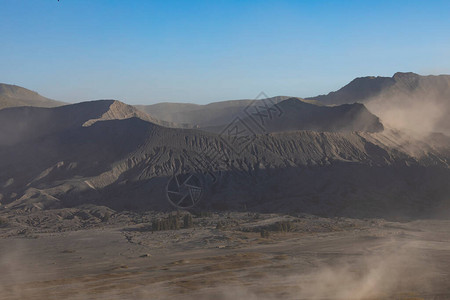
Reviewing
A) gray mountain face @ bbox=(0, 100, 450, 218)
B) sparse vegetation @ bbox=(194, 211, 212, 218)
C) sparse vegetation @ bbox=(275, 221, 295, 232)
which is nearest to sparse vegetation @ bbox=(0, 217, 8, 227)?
gray mountain face @ bbox=(0, 100, 450, 218)

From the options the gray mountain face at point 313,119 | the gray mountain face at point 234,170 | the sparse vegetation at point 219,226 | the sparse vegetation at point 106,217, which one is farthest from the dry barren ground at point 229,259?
the gray mountain face at point 313,119

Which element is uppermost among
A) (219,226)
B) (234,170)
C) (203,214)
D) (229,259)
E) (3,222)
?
(234,170)

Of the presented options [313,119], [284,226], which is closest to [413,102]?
[313,119]

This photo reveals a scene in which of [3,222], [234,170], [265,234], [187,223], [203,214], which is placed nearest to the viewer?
[265,234]

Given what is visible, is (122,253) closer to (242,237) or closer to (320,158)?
(242,237)

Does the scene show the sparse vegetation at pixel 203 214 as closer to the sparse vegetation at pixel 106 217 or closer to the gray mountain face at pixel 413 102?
the sparse vegetation at pixel 106 217

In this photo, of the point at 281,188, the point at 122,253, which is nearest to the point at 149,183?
the point at 281,188

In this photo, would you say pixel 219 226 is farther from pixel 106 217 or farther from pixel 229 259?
pixel 229 259
